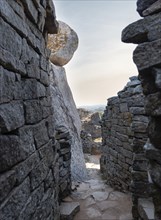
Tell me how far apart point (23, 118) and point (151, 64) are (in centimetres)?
121

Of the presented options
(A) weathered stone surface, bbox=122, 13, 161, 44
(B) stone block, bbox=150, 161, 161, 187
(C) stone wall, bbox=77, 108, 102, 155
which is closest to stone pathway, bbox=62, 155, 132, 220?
(B) stone block, bbox=150, 161, 161, 187

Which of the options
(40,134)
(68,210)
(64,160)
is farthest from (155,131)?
(64,160)

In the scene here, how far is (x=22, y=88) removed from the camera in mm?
2000

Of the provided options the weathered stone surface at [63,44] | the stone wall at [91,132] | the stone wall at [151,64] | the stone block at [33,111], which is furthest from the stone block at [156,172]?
the stone wall at [91,132]

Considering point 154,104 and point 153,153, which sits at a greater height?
point 154,104

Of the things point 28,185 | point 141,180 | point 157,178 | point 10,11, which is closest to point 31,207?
point 28,185

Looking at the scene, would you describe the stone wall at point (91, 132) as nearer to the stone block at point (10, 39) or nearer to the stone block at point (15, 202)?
the stone block at point (15, 202)

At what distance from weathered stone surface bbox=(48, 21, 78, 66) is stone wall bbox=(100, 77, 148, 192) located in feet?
14.4

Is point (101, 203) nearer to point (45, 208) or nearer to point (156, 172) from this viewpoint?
point (45, 208)

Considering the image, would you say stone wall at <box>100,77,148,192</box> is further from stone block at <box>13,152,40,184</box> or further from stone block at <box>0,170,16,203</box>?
stone block at <box>0,170,16,203</box>

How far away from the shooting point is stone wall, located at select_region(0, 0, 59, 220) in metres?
1.59

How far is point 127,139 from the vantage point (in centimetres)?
496

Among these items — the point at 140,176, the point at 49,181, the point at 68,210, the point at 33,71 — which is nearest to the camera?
the point at 33,71

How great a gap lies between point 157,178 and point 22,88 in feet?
4.63
